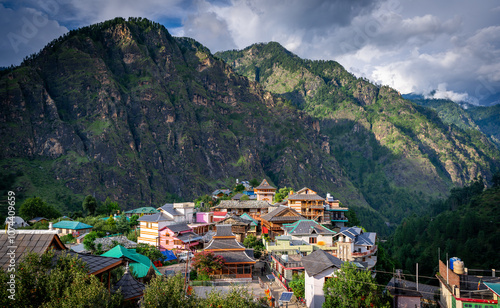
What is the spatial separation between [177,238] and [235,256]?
16545 millimetres

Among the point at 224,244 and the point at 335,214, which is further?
the point at 335,214

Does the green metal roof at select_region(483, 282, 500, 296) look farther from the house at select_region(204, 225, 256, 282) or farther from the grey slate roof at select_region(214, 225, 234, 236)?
the grey slate roof at select_region(214, 225, 234, 236)

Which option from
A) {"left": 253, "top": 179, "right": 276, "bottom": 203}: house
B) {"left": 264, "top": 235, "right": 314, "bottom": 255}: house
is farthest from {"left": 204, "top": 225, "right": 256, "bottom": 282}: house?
{"left": 253, "top": 179, "right": 276, "bottom": 203}: house

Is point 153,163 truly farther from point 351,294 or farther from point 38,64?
point 351,294

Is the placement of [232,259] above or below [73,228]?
below

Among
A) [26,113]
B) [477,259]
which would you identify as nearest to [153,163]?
[26,113]

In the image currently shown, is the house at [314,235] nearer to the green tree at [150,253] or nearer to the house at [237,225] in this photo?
the house at [237,225]

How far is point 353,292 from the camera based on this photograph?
32.1 metres

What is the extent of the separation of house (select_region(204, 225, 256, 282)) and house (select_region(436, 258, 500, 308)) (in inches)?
839

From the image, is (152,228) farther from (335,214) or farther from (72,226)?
(335,214)

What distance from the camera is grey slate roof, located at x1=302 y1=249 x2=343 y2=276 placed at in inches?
1463

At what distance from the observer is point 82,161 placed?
536 ft

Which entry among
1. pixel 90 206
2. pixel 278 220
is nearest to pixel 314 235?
pixel 278 220

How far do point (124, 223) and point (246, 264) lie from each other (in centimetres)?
4084
